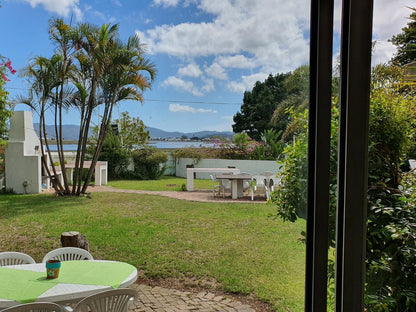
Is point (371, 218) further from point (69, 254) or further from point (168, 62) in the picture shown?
point (168, 62)

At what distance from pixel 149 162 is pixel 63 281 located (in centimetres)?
232

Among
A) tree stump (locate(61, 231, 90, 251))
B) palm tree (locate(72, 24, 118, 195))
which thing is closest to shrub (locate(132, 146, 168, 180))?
palm tree (locate(72, 24, 118, 195))

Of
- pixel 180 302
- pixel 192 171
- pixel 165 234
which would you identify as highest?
pixel 192 171

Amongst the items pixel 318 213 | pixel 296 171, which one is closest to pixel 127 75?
pixel 296 171

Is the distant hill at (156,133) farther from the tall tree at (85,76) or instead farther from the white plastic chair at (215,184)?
the white plastic chair at (215,184)

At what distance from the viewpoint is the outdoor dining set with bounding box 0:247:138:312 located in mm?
1476

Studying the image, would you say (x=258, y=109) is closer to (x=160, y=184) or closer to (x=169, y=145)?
(x=169, y=145)

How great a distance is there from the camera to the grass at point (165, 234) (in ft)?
10.1

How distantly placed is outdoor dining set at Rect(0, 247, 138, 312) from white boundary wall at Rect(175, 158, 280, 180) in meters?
1.56

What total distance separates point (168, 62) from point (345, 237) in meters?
3.30

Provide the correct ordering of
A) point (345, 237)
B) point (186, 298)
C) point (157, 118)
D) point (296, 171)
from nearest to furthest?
point (345, 237), point (296, 171), point (186, 298), point (157, 118)

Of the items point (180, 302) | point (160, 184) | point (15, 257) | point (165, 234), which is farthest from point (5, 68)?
point (180, 302)

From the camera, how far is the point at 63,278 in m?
1.74

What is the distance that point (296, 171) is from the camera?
1521mm
